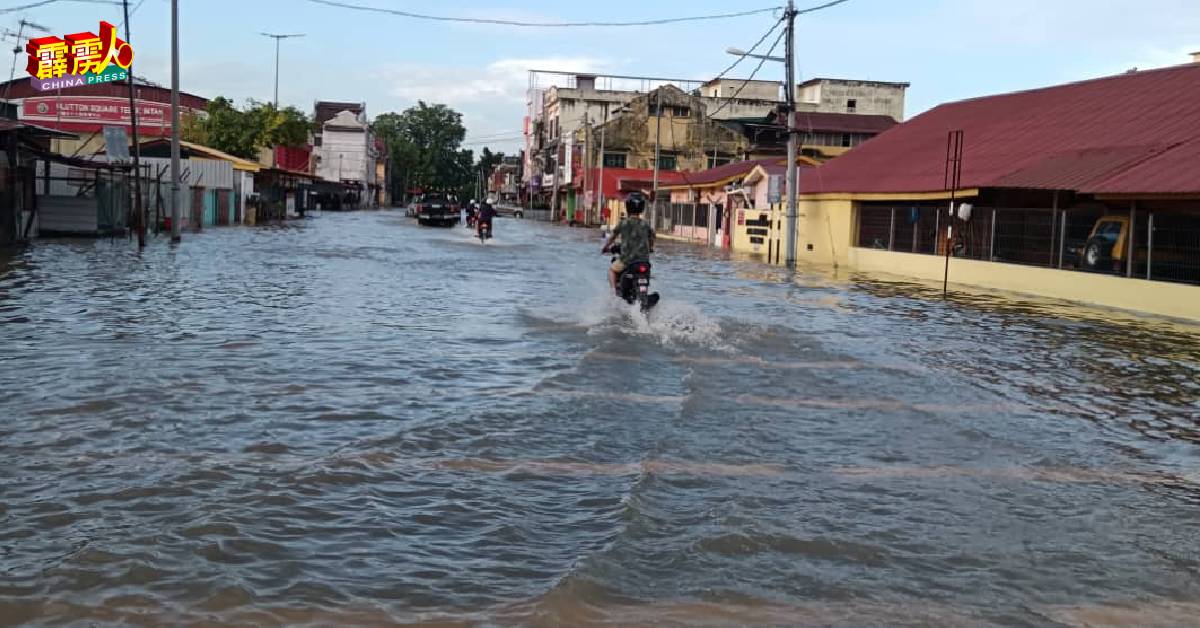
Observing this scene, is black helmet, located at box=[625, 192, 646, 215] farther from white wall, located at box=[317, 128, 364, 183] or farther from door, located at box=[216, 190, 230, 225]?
white wall, located at box=[317, 128, 364, 183]

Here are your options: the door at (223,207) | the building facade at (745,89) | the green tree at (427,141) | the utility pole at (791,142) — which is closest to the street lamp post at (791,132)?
the utility pole at (791,142)

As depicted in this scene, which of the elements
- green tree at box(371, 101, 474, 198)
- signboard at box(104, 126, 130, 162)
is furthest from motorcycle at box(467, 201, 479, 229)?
green tree at box(371, 101, 474, 198)

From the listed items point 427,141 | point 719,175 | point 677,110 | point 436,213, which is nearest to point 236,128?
point 436,213

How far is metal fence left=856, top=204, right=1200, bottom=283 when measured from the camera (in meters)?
21.0

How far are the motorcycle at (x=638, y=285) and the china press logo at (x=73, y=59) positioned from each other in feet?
151

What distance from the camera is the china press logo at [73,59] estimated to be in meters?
54.2

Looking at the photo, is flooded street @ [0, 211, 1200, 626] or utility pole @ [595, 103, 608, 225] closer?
flooded street @ [0, 211, 1200, 626]

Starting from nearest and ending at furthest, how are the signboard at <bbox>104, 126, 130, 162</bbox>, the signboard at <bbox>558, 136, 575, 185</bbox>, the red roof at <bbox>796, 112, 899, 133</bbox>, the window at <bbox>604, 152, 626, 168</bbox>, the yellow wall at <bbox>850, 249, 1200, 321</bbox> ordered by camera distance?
the yellow wall at <bbox>850, 249, 1200, 321</bbox> → the signboard at <bbox>104, 126, 130, 162</bbox> → the red roof at <bbox>796, 112, 899, 133</bbox> → the window at <bbox>604, 152, 626, 168</bbox> → the signboard at <bbox>558, 136, 575, 185</bbox>

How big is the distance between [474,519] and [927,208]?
28.1m

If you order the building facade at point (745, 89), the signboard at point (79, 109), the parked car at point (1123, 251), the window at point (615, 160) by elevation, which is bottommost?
the parked car at point (1123, 251)

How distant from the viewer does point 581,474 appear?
7.01m

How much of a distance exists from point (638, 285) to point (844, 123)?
57487 mm

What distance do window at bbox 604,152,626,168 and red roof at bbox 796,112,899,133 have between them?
753 inches

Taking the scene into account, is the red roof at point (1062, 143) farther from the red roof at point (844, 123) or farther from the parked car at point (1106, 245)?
the red roof at point (844, 123)
